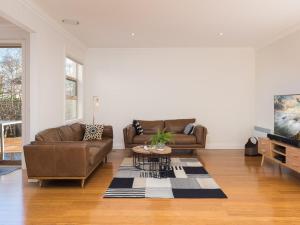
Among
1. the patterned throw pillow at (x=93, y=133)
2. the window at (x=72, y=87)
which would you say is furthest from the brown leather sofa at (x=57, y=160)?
the window at (x=72, y=87)

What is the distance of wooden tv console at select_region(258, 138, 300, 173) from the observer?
4269 millimetres

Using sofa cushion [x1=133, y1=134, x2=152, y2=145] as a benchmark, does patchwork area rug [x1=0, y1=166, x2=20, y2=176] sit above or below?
below

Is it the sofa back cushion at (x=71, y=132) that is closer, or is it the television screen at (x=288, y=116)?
the television screen at (x=288, y=116)

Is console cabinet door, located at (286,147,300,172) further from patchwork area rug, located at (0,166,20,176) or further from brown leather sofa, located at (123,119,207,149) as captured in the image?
patchwork area rug, located at (0,166,20,176)

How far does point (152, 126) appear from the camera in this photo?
7047mm

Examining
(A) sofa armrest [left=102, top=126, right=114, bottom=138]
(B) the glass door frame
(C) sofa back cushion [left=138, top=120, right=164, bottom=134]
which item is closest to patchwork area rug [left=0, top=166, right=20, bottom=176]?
(B) the glass door frame

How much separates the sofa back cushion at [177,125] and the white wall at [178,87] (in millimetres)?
293

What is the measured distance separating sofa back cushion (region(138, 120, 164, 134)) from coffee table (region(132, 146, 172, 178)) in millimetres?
1118

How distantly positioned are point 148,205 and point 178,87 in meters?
4.56

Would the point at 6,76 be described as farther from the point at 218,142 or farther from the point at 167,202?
the point at 218,142

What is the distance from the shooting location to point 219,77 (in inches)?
290

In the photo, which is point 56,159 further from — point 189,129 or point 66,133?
point 189,129

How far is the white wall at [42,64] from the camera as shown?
4.09 meters

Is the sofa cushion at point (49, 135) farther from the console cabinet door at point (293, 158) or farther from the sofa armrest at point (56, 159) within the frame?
the console cabinet door at point (293, 158)
